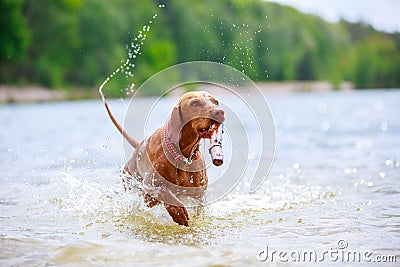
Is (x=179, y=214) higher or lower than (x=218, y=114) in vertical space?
lower

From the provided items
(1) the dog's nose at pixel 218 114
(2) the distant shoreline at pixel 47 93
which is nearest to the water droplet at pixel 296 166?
(1) the dog's nose at pixel 218 114

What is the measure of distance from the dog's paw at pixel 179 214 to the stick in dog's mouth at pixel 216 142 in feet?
2.03

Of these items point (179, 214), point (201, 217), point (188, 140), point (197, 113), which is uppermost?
point (197, 113)

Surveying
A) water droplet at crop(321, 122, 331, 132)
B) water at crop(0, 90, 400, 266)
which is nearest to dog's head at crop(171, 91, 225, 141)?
water at crop(0, 90, 400, 266)

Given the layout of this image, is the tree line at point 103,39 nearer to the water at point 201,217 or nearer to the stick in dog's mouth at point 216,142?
the water at point 201,217

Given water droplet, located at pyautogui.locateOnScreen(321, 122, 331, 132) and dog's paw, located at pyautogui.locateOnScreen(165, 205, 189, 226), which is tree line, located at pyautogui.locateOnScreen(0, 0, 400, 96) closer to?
water droplet, located at pyautogui.locateOnScreen(321, 122, 331, 132)

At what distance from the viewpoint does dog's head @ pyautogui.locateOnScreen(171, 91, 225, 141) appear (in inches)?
187

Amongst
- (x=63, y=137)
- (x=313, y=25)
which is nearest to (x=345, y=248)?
(x=63, y=137)

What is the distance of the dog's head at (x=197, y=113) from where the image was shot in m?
4.76

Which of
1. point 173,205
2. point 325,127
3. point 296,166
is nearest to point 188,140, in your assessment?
point 173,205

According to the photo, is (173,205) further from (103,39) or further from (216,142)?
(103,39)

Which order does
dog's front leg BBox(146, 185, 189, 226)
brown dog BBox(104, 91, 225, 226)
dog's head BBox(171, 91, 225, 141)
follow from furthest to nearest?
1. dog's front leg BBox(146, 185, 189, 226)
2. brown dog BBox(104, 91, 225, 226)
3. dog's head BBox(171, 91, 225, 141)

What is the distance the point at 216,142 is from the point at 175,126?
1.48 ft

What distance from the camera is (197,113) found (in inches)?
191
